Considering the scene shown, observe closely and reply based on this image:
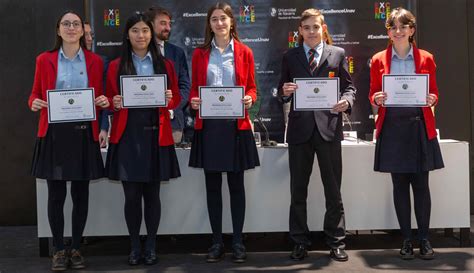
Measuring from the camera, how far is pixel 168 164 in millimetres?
3537

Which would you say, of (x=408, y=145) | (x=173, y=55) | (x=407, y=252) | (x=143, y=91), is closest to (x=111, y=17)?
(x=173, y=55)

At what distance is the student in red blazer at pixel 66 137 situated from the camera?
11.1 feet

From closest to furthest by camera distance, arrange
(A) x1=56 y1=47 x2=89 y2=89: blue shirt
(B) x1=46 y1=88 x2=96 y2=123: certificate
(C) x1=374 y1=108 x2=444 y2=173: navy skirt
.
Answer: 1. (B) x1=46 y1=88 x2=96 y2=123: certificate
2. (A) x1=56 y1=47 x2=89 y2=89: blue shirt
3. (C) x1=374 y1=108 x2=444 y2=173: navy skirt

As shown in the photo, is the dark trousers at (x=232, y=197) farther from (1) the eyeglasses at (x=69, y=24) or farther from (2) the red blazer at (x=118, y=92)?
(1) the eyeglasses at (x=69, y=24)

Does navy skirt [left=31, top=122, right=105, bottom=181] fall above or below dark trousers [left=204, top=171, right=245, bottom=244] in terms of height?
above

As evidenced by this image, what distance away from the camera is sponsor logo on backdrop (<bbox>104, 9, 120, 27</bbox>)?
5.09 meters

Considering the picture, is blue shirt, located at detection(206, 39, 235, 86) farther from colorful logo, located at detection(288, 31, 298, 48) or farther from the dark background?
the dark background

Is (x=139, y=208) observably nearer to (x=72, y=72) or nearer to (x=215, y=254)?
(x=215, y=254)

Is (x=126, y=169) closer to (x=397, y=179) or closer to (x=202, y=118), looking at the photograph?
(x=202, y=118)

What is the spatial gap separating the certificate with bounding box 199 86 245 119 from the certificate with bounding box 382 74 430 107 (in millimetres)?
949

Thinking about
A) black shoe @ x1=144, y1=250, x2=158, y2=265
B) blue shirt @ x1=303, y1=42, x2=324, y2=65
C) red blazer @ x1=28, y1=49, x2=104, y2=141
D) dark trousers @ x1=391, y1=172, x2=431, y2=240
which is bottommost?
black shoe @ x1=144, y1=250, x2=158, y2=265

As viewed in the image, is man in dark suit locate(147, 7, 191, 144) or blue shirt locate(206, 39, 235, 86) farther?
man in dark suit locate(147, 7, 191, 144)

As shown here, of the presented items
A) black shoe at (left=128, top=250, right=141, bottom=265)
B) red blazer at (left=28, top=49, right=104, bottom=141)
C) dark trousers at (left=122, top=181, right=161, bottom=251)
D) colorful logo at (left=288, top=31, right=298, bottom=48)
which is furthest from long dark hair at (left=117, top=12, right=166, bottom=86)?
colorful logo at (left=288, top=31, right=298, bottom=48)

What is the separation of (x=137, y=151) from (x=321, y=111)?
118 centimetres
